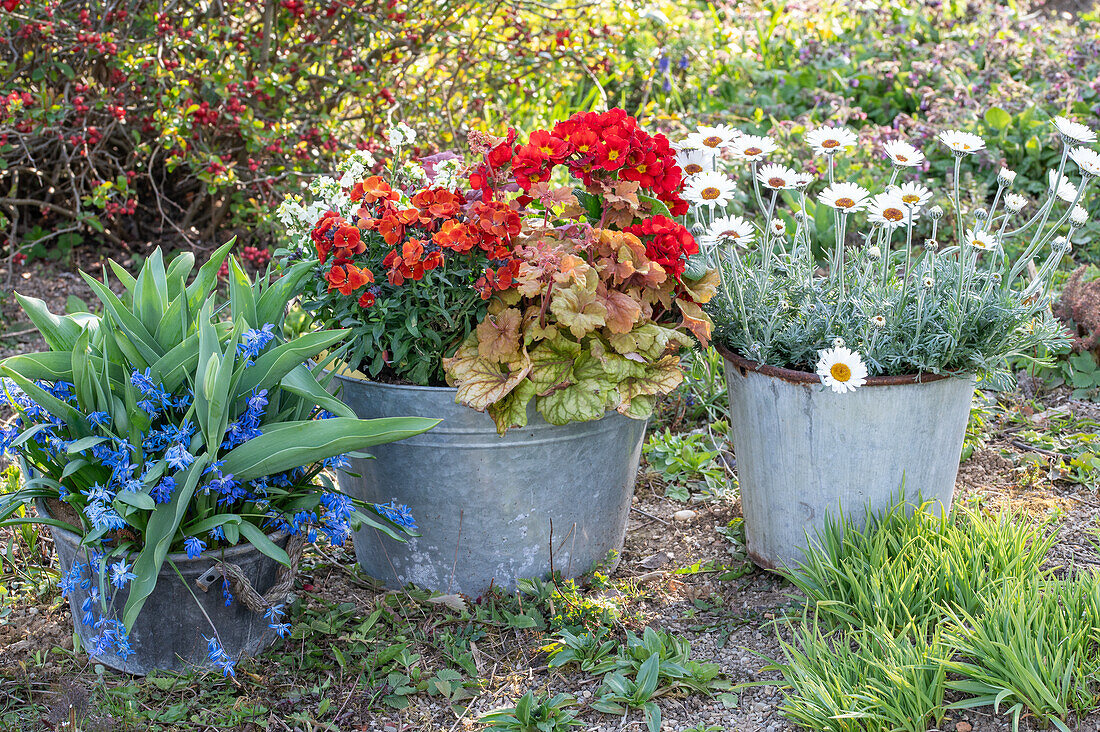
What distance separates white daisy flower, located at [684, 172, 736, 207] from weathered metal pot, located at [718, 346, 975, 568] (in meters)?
0.35

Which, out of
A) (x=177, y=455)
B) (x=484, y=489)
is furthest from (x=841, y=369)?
(x=177, y=455)

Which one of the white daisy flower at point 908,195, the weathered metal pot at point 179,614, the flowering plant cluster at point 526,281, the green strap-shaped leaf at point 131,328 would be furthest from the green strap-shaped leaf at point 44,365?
the white daisy flower at point 908,195

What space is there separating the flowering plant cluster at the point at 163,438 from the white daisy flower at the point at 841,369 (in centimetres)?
79

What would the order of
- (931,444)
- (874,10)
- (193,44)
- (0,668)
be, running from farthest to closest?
1. (874,10)
2. (193,44)
3. (931,444)
4. (0,668)

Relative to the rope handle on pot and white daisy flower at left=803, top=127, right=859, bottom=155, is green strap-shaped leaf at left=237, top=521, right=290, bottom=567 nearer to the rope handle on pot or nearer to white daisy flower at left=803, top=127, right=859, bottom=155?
the rope handle on pot

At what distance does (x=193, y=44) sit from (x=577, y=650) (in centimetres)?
276

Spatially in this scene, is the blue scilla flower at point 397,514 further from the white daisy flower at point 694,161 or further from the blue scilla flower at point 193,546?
the white daisy flower at point 694,161

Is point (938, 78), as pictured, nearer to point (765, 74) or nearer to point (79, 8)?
point (765, 74)

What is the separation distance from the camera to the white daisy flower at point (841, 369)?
1.90 m

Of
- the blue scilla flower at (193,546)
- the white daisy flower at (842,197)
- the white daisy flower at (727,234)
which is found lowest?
the blue scilla flower at (193,546)

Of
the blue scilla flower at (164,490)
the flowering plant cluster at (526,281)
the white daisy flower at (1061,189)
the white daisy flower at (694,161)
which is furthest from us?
the white daisy flower at (694,161)

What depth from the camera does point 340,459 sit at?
6.45 feet

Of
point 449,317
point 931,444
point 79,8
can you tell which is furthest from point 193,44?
point 931,444

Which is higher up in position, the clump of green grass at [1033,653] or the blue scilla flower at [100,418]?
the blue scilla flower at [100,418]
